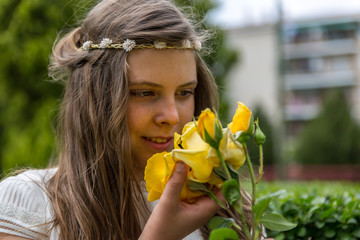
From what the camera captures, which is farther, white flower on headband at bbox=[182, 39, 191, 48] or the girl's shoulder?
white flower on headband at bbox=[182, 39, 191, 48]

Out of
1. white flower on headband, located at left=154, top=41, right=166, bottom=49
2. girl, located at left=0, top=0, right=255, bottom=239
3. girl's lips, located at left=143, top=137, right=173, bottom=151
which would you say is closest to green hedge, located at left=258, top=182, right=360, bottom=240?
girl, located at left=0, top=0, right=255, bottom=239

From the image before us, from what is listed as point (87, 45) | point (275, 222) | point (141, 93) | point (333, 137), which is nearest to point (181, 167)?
point (275, 222)

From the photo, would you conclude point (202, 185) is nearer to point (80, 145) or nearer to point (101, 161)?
point (101, 161)

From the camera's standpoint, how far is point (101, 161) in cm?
183

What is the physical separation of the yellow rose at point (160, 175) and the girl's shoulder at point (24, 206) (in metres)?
0.62

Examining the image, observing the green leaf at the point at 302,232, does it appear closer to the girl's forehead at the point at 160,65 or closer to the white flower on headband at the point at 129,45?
the girl's forehead at the point at 160,65

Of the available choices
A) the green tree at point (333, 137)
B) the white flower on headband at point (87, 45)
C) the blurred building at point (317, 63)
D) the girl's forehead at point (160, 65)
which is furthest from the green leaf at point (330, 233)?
the blurred building at point (317, 63)

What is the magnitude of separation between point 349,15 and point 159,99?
52916 mm

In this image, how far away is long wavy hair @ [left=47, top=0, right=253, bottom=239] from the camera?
1.74m

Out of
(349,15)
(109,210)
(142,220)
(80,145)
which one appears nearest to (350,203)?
(142,220)

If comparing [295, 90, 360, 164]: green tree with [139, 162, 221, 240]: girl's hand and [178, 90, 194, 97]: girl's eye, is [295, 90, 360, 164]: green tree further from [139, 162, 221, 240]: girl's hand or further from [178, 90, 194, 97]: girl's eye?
[139, 162, 221, 240]: girl's hand

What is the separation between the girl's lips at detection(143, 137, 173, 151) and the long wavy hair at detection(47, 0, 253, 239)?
0.08 meters

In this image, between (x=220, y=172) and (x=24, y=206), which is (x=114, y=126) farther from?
(x=220, y=172)

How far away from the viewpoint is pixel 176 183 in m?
1.19
